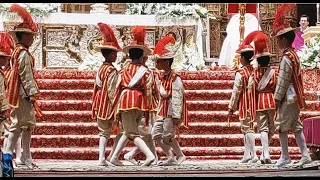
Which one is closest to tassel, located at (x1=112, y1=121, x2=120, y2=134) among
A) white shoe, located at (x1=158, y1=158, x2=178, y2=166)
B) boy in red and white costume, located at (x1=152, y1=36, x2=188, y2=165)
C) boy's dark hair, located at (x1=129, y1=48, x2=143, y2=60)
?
boy in red and white costume, located at (x1=152, y1=36, x2=188, y2=165)

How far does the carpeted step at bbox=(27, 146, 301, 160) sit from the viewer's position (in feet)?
40.1

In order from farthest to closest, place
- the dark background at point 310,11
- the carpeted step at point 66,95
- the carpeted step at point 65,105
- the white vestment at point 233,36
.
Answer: the dark background at point 310,11, the white vestment at point 233,36, the carpeted step at point 66,95, the carpeted step at point 65,105

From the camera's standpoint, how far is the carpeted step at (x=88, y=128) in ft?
42.2

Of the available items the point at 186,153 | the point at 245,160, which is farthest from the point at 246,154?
the point at 186,153

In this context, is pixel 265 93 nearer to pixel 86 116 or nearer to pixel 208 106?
pixel 208 106

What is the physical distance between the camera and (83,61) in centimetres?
1636

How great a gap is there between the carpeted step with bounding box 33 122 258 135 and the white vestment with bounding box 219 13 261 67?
5.04 metres

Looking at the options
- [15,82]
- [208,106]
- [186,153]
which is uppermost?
[15,82]

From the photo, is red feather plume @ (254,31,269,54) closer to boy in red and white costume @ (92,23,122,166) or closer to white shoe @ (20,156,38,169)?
boy in red and white costume @ (92,23,122,166)

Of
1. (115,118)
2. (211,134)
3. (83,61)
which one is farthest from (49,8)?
(115,118)

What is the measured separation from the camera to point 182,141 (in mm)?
12727

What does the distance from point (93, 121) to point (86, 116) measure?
5.1 inches

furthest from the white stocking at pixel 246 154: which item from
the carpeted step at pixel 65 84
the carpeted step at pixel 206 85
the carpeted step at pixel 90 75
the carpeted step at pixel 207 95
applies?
the carpeted step at pixel 65 84

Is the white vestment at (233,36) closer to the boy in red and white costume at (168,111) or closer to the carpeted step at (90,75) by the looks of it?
the carpeted step at (90,75)
